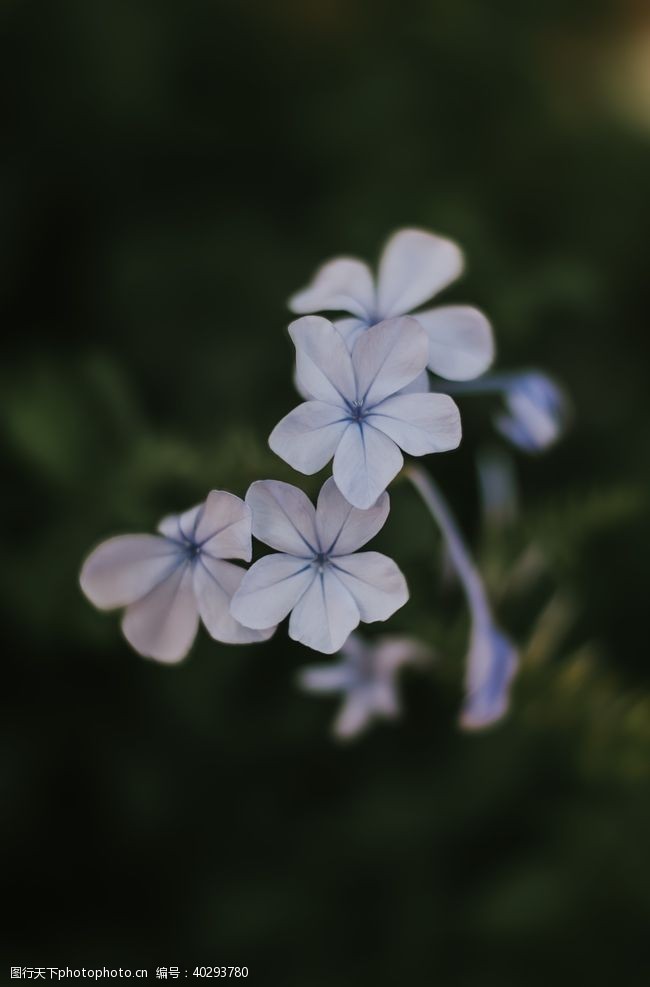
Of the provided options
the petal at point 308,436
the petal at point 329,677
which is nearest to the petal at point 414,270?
the petal at point 308,436

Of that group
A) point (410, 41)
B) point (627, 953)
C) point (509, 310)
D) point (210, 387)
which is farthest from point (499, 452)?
point (410, 41)

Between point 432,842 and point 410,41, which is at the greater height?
point 410,41

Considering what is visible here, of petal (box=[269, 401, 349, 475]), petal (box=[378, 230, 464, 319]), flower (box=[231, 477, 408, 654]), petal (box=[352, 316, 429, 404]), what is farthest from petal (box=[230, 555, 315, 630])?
petal (box=[378, 230, 464, 319])

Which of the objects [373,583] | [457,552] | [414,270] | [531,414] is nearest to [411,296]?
[414,270]

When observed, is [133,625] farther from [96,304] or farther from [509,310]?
[96,304]

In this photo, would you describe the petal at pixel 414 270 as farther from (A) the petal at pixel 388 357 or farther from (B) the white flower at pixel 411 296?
(A) the petal at pixel 388 357
